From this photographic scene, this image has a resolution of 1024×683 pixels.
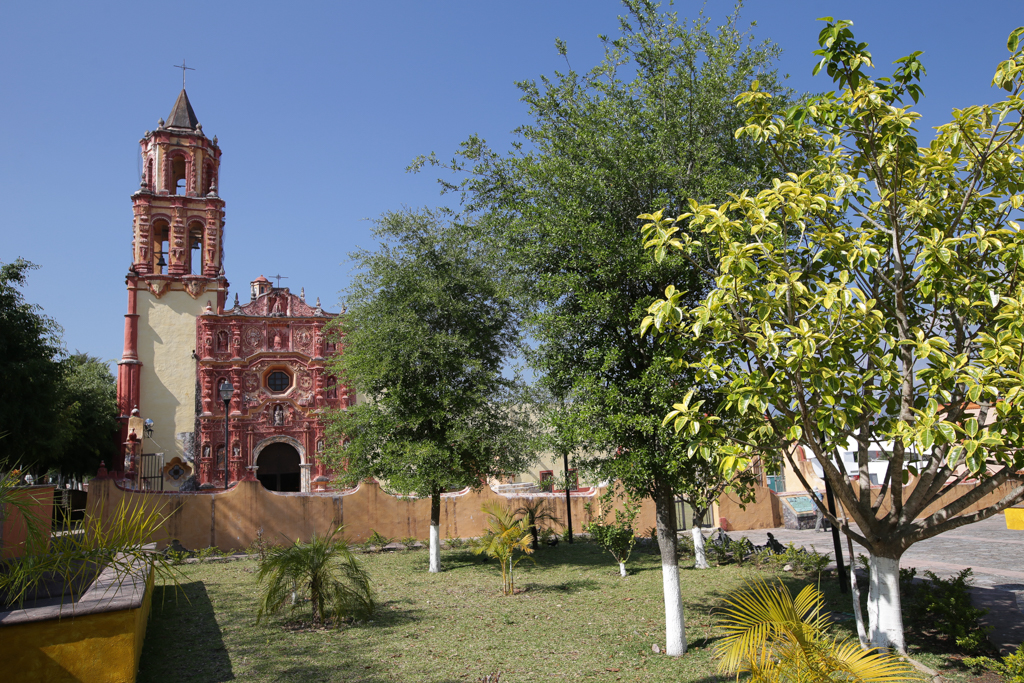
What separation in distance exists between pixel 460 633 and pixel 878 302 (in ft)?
19.3

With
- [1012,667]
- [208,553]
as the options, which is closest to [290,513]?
[208,553]

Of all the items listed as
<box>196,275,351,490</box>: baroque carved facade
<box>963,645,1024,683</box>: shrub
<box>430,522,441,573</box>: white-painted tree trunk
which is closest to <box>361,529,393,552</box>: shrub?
<box>430,522,441,573</box>: white-painted tree trunk

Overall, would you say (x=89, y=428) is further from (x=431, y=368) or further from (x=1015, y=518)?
(x=1015, y=518)

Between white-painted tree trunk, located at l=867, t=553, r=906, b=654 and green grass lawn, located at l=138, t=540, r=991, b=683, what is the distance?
1176 mm

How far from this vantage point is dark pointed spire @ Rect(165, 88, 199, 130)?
3516 centimetres

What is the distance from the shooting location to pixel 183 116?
3553cm

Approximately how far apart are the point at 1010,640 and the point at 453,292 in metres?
10.1

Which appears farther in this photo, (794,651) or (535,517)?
(535,517)

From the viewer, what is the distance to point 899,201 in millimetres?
5688

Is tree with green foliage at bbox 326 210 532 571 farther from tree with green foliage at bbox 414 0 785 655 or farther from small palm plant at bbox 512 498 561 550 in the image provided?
tree with green foliage at bbox 414 0 785 655

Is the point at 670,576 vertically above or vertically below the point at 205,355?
below

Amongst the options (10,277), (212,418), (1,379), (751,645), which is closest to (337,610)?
(751,645)

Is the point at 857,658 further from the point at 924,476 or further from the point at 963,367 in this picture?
the point at 924,476

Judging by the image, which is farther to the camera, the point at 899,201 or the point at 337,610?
the point at 337,610
